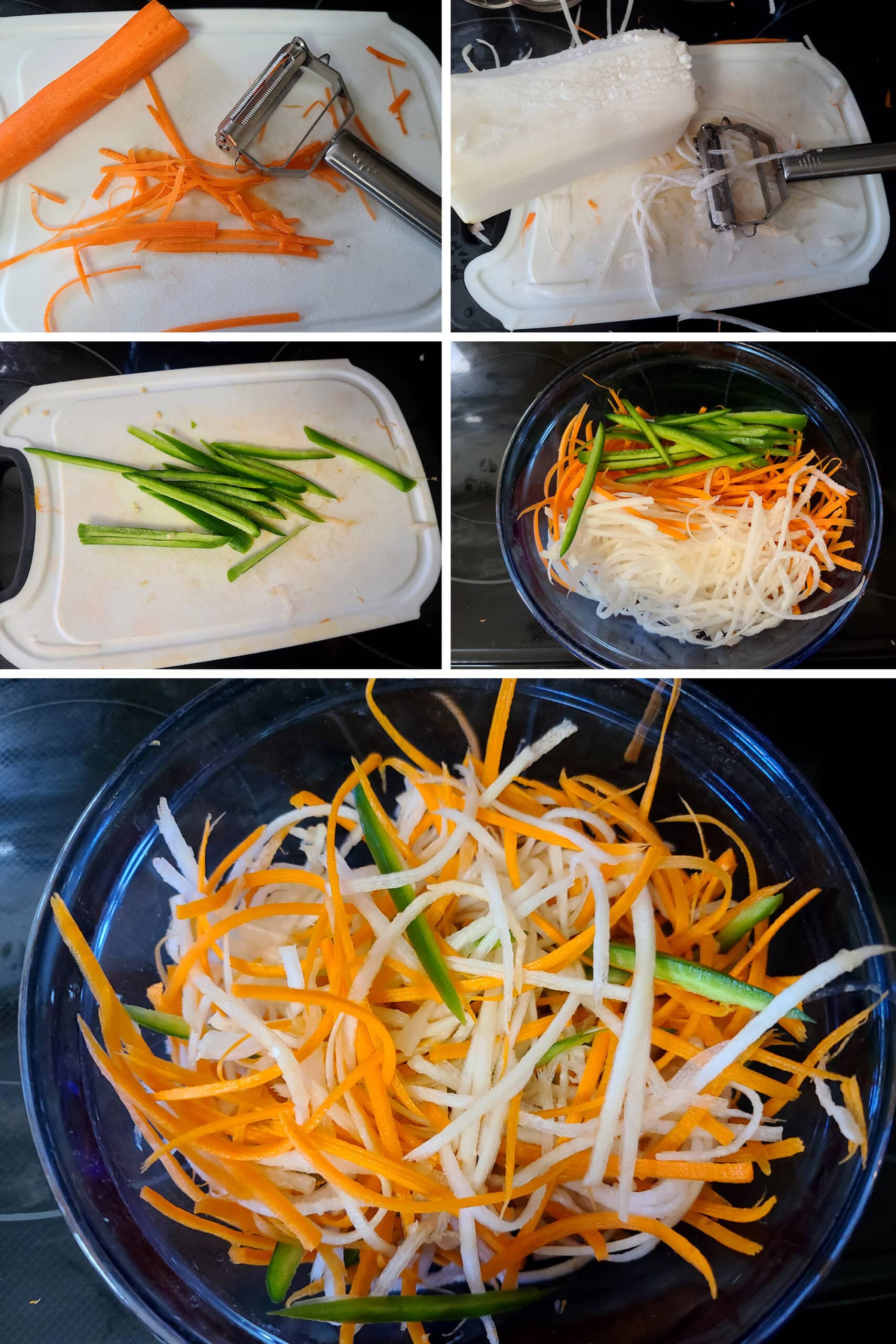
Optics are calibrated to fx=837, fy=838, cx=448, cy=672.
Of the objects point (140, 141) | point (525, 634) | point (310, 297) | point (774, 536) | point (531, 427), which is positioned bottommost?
point (525, 634)

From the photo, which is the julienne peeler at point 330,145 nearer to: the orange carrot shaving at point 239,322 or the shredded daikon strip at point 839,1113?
the orange carrot shaving at point 239,322

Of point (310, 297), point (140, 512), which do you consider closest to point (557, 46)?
point (310, 297)

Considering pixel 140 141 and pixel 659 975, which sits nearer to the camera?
pixel 659 975

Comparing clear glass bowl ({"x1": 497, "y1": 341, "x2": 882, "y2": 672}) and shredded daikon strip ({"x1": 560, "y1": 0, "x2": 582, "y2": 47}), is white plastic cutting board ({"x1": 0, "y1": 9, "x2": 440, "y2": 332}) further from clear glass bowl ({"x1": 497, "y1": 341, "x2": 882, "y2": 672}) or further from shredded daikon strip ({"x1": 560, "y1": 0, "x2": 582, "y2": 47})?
clear glass bowl ({"x1": 497, "y1": 341, "x2": 882, "y2": 672})

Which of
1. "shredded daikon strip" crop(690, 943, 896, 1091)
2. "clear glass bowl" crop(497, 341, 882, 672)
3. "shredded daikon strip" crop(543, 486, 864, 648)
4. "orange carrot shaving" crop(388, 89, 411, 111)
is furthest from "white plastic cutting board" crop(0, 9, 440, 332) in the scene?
"shredded daikon strip" crop(690, 943, 896, 1091)

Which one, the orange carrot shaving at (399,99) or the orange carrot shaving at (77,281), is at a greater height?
the orange carrot shaving at (399,99)

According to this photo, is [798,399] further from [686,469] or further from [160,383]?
[160,383]

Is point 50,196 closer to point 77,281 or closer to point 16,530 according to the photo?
point 77,281

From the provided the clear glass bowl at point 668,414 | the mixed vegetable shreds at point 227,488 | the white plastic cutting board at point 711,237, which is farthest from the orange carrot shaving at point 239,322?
the clear glass bowl at point 668,414
